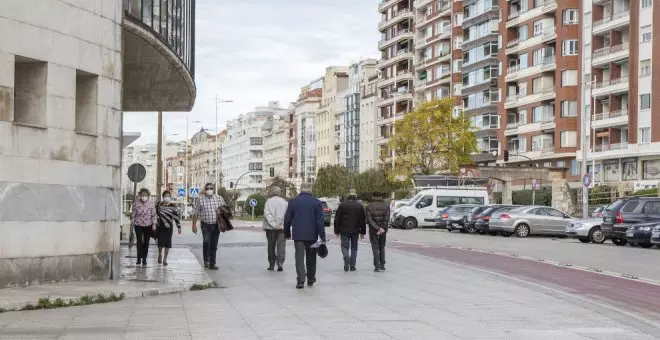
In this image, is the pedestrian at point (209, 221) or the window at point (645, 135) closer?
the pedestrian at point (209, 221)

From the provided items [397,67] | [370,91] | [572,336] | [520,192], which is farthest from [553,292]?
[370,91]

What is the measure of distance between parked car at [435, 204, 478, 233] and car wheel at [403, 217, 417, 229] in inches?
111

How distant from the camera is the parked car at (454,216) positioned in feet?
186

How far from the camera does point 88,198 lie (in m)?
19.7

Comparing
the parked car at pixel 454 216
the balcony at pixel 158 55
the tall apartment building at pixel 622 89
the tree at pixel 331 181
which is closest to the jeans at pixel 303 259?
the balcony at pixel 158 55

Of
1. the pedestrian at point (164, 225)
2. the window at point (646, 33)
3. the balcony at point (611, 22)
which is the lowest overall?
the pedestrian at point (164, 225)

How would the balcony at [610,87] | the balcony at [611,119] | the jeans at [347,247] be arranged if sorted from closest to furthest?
the jeans at [347,247] → the balcony at [610,87] → the balcony at [611,119]

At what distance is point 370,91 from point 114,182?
12572cm

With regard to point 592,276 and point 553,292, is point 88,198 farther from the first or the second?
point 592,276

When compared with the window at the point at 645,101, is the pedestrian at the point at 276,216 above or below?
below

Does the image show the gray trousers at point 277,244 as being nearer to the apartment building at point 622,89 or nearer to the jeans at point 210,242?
the jeans at point 210,242

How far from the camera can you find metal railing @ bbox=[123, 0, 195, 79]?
2288 centimetres

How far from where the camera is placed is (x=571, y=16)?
287ft

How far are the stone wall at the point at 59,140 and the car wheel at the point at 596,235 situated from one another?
25.5m
